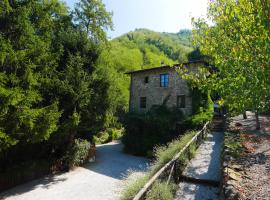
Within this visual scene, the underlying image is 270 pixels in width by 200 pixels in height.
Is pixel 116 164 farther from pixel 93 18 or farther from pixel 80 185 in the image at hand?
pixel 93 18

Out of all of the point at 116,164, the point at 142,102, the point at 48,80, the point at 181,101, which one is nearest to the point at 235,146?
the point at 116,164

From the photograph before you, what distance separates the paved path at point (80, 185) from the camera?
10.7m

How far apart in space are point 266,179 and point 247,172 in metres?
0.59

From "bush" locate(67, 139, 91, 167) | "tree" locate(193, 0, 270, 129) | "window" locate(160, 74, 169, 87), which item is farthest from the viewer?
"window" locate(160, 74, 169, 87)

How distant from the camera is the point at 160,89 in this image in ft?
79.7

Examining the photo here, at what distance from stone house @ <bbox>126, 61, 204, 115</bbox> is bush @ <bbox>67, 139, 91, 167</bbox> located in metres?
10.2

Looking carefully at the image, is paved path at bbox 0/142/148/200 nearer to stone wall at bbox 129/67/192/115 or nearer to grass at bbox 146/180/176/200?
grass at bbox 146/180/176/200

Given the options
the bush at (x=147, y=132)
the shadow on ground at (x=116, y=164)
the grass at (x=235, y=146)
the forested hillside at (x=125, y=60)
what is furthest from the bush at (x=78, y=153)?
the grass at (x=235, y=146)

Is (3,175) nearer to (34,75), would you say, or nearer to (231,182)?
(34,75)

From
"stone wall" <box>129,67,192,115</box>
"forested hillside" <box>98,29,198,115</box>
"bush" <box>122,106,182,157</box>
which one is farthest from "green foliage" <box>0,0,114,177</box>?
"stone wall" <box>129,67,192,115</box>

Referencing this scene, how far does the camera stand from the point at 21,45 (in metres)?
10.8

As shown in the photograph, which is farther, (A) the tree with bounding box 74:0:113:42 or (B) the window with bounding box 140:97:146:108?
(B) the window with bounding box 140:97:146:108

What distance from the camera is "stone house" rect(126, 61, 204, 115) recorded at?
2231cm

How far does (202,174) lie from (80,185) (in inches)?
296
